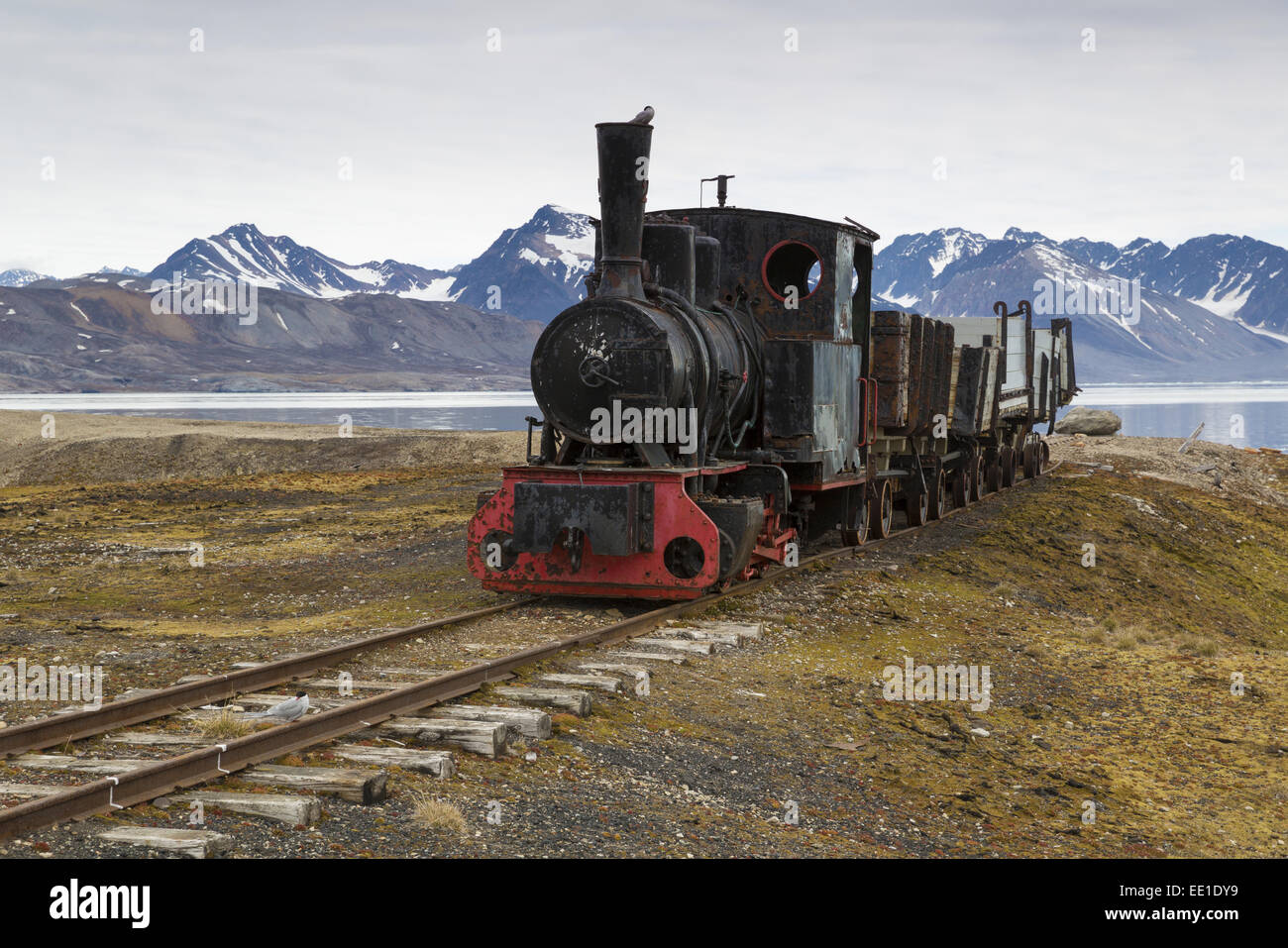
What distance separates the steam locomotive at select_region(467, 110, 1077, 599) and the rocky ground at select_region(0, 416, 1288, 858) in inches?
29.2

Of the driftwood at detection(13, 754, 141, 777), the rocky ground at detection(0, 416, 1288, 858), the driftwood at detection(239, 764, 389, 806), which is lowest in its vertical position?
the rocky ground at detection(0, 416, 1288, 858)

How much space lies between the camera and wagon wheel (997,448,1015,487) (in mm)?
27623

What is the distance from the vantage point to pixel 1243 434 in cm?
14050

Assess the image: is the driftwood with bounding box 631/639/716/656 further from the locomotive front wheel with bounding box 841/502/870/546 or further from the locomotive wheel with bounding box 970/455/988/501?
the locomotive wheel with bounding box 970/455/988/501

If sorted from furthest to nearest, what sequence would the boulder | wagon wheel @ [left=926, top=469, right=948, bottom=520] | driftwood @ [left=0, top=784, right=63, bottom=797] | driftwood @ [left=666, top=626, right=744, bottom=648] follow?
the boulder
wagon wheel @ [left=926, top=469, right=948, bottom=520]
driftwood @ [left=666, top=626, right=744, bottom=648]
driftwood @ [left=0, top=784, right=63, bottom=797]

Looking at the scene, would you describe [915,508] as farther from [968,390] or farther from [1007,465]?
[1007,465]

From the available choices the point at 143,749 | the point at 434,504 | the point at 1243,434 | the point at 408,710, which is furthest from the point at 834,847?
the point at 1243,434

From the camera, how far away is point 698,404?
12.5m

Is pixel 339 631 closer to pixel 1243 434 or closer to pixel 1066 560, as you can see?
pixel 1066 560

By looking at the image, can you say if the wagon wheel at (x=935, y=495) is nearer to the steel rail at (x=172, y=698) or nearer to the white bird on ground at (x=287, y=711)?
the steel rail at (x=172, y=698)

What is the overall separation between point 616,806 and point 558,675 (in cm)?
250

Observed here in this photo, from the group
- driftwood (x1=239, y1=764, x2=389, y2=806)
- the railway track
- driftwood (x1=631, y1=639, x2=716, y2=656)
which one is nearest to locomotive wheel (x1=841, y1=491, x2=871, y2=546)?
the railway track

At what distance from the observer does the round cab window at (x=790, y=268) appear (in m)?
14.2

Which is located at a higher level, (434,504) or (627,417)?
(627,417)
